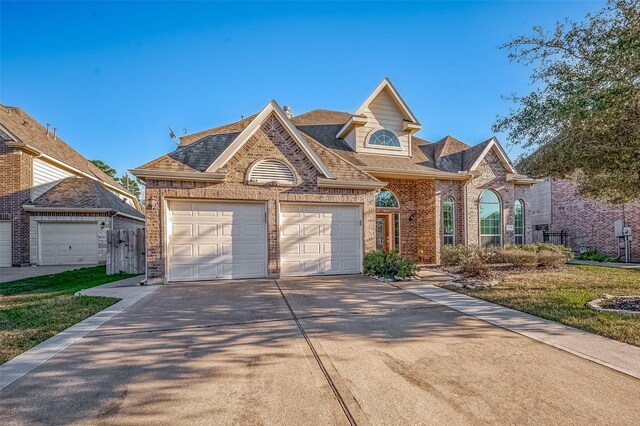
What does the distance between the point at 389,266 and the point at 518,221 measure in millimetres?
8750

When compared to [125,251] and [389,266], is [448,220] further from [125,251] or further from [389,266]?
[125,251]

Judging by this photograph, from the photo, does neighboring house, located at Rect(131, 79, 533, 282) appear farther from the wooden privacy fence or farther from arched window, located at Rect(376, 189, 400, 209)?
the wooden privacy fence

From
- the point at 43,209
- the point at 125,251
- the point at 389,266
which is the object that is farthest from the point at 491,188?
the point at 43,209

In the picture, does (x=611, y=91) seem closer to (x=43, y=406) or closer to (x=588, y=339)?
(x=588, y=339)

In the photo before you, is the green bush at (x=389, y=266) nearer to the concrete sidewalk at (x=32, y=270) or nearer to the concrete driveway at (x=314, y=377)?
the concrete driveway at (x=314, y=377)

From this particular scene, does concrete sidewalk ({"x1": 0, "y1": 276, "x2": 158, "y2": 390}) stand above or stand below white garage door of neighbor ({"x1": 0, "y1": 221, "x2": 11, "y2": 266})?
below

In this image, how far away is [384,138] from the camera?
14078 millimetres

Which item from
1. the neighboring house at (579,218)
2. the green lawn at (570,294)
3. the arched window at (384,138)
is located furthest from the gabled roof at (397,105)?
the neighboring house at (579,218)

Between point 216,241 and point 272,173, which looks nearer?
point 216,241

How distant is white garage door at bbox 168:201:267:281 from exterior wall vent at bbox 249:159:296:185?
84 centimetres

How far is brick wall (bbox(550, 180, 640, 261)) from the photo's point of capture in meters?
15.2

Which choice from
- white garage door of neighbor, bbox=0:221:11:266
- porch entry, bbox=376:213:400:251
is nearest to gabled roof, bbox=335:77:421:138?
porch entry, bbox=376:213:400:251

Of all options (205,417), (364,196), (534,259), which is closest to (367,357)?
(205,417)

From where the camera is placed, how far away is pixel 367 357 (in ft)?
13.0
